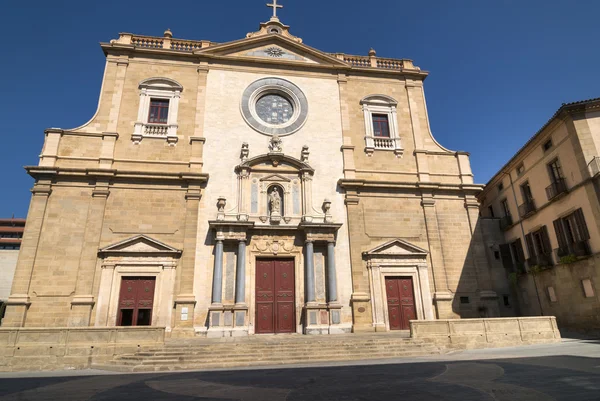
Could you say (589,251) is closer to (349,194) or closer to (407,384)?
(349,194)

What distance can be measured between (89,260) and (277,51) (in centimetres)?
1482

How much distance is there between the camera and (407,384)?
669 centimetres

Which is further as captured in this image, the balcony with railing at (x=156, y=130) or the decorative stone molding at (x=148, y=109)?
the balcony with railing at (x=156, y=130)

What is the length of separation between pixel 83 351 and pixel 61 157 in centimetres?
1005

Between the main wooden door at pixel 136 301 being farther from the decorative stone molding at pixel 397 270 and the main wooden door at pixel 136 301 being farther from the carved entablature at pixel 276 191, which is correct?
the decorative stone molding at pixel 397 270

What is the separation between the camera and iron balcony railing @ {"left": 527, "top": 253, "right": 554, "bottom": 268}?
18.0 meters

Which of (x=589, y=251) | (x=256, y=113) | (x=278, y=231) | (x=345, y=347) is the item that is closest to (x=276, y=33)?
(x=256, y=113)

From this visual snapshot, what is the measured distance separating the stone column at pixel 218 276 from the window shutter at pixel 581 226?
15.8 m

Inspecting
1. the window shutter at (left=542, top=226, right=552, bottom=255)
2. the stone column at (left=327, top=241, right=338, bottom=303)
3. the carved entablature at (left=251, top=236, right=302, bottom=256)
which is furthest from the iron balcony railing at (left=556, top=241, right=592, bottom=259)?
the carved entablature at (left=251, top=236, right=302, bottom=256)

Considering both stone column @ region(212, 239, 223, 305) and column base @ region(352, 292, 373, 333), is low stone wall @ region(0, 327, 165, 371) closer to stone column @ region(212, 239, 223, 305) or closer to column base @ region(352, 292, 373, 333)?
stone column @ region(212, 239, 223, 305)

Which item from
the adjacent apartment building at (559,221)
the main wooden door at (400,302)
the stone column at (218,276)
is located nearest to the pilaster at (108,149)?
the stone column at (218,276)

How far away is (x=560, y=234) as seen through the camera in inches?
690

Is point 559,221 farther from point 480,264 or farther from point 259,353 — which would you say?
point 259,353

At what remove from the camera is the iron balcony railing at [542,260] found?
18.0m
